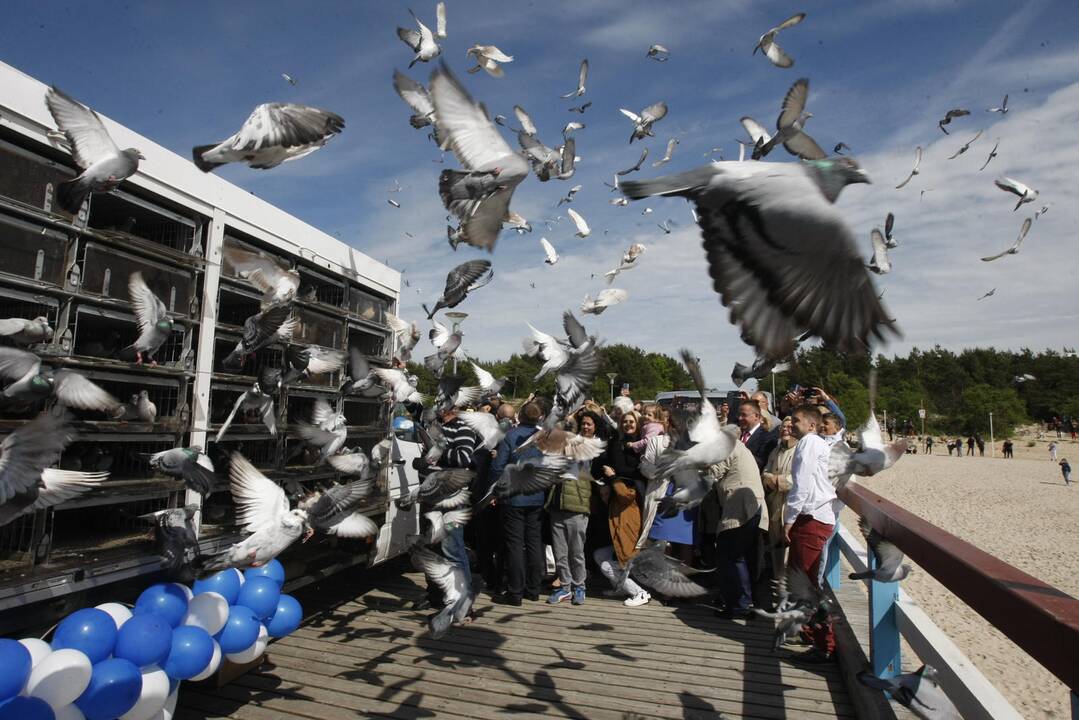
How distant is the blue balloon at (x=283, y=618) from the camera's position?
184 inches

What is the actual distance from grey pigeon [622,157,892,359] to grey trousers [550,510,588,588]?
16.4 ft

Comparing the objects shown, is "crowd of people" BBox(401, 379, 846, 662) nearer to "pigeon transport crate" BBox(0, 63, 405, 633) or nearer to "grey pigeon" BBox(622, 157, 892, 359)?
"pigeon transport crate" BBox(0, 63, 405, 633)

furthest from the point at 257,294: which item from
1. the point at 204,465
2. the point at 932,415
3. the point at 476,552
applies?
the point at 932,415

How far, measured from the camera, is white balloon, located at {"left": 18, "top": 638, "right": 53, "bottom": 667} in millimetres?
2902

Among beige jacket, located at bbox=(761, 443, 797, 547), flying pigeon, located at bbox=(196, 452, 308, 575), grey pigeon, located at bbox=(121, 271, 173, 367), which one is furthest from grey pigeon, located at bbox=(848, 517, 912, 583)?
grey pigeon, located at bbox=(121, 271, 173, 367)

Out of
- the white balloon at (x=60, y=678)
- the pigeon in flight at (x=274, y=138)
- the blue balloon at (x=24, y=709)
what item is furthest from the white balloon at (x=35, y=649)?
the pigeon in flight at (x=274, y=138)

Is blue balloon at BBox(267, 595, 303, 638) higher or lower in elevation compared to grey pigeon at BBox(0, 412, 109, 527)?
lower

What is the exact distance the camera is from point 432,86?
391 centimetres

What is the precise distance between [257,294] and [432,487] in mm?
2141

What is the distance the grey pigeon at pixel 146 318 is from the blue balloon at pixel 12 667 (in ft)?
5.95

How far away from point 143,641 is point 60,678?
46 centimetres

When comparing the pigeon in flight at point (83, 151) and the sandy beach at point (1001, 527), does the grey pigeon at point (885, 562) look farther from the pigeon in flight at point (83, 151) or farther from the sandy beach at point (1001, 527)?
the pigeon in flight at point (83, 151)

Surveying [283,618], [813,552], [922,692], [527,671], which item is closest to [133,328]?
[283,618]

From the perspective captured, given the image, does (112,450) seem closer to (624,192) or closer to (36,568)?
(36,568)
